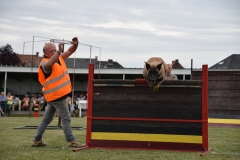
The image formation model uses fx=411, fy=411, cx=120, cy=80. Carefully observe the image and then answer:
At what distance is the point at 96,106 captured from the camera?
7711mm

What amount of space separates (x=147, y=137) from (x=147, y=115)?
1.31ft

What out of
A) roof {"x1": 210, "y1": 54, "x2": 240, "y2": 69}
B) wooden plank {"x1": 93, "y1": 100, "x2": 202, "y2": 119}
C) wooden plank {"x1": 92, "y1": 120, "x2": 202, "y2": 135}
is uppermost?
roof {"x1": 210, "y1": 54, "x2": 240, "y2": 69}

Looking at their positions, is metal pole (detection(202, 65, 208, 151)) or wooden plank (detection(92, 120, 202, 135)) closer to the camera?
metal pole (detection(202, 65, 208, 151))

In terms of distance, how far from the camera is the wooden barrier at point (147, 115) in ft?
24.0

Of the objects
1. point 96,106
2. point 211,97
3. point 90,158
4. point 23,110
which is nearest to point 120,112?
point 96,106

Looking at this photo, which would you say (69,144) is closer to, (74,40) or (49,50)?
(49,50)

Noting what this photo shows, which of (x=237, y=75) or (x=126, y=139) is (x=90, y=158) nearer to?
(x=126, y=139)

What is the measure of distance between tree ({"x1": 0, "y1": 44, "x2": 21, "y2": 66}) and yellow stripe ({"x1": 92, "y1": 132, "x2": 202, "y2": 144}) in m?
65.3

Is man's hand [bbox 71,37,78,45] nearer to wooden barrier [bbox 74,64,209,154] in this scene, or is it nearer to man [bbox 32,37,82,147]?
man [bbox 32,37,82,147]

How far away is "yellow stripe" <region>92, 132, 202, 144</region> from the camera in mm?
7312

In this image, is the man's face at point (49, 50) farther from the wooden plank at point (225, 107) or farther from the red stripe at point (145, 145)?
the wooden plank at point (225, 107)

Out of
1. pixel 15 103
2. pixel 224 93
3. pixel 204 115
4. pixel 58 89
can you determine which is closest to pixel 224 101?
pixel 224 93

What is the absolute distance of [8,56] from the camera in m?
70.8

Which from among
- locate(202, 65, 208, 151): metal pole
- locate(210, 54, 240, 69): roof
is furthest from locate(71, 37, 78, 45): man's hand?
locate(210, 54, 240, 69): roof
